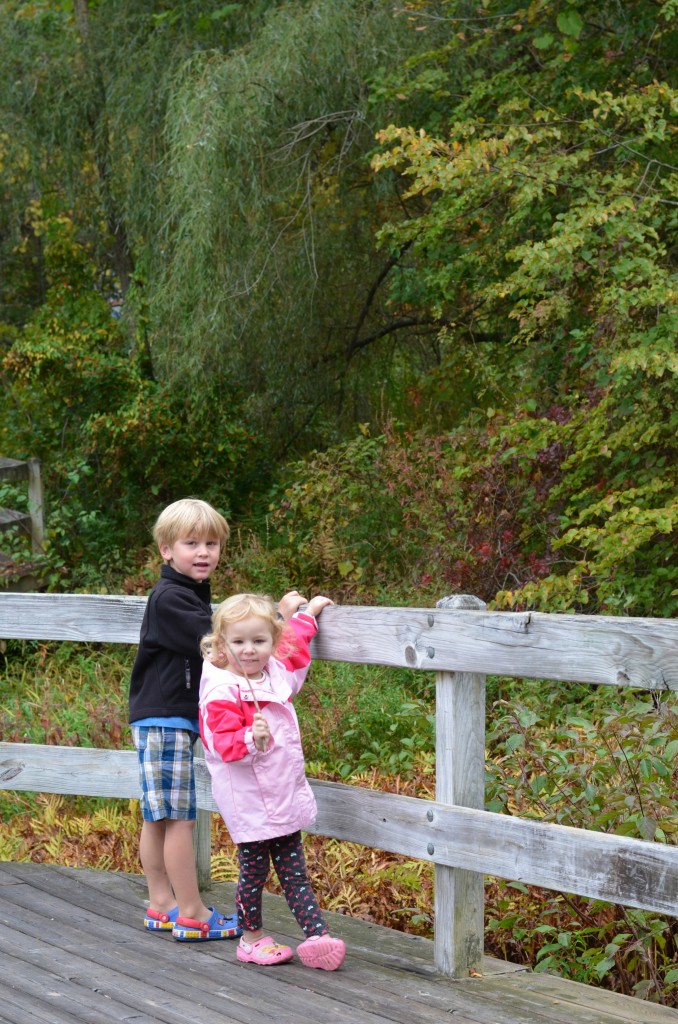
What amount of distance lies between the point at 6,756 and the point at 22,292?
721 inches

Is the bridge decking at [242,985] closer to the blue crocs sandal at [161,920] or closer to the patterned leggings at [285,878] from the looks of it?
the blue crocs sandal at [161,920]

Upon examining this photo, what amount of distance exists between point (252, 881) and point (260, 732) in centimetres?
53

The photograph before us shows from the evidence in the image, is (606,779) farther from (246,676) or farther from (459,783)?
(246,676)

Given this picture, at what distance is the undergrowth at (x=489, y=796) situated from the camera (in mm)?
4426

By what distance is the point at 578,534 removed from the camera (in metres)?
7.98

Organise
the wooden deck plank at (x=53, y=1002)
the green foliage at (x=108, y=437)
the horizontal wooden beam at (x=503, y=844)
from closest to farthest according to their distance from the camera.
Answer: the horizontal wooden beam at (x=503, y=844) < the wooden deck plank at (x=53, y=1002) < the green foliage at (x=108, y=437)

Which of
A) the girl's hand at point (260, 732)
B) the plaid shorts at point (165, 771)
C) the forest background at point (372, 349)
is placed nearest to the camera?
the girl's hand at point (260, 732)

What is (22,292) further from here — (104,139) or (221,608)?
(221,608)

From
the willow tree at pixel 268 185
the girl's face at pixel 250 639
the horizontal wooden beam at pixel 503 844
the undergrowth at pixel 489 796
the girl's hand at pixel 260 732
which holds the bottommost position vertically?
the undergrowth at pixel 489 796

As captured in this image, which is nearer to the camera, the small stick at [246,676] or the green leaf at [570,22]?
the small stick at [246,676]

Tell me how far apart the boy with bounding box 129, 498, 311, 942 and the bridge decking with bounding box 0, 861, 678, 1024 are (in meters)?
0.15

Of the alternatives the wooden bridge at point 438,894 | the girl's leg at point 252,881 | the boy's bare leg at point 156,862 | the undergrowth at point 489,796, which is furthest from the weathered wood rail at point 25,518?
the girl's leg at point 252,881

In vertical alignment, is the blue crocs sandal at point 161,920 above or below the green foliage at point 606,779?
below

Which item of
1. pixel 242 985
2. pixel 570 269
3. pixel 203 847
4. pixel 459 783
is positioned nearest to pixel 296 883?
pixel 242 985
